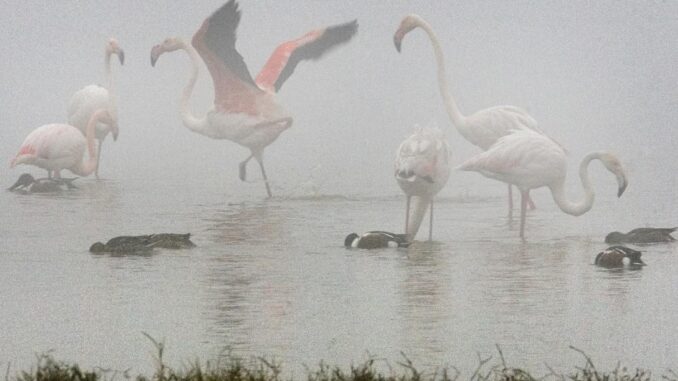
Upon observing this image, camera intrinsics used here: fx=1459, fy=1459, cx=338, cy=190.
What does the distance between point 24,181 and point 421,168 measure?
22.8 ft

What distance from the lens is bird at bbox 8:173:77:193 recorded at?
690 inches

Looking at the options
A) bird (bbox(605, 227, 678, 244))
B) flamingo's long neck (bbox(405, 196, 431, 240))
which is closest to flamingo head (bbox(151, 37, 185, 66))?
flamingo's long neck (bbox(405, 196, 431, 240))

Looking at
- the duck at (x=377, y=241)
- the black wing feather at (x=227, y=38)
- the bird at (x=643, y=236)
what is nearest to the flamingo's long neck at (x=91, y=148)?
the black wing feather at (x=227, y=38)

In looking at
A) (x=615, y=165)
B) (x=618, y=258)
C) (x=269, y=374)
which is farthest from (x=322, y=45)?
(x=269, y=374)

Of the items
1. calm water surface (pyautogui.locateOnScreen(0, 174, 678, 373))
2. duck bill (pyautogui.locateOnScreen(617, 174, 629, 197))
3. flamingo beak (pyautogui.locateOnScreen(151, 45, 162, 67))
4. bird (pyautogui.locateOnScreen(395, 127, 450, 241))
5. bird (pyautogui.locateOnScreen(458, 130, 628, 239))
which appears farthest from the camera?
flamingo beak (pyautogui.locateOnScreen(151, 45, 162, 67))

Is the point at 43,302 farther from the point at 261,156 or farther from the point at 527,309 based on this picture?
the point at 261,156

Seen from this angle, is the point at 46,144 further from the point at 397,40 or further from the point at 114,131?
the point at 397,40

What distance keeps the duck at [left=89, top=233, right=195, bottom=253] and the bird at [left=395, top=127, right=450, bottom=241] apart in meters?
1.91

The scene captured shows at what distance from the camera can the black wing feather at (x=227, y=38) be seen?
52.3 feet

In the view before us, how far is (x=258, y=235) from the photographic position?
13.2 m

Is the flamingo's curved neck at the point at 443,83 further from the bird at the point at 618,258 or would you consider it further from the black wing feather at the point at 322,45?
the bird at the point at 618,258

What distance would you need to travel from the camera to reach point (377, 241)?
39.5 feet

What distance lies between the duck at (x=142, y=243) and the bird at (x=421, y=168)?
6.26ft

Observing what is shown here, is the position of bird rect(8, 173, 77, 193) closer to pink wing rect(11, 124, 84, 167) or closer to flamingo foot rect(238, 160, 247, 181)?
pink wing rect(11, 124, 84, 167)
